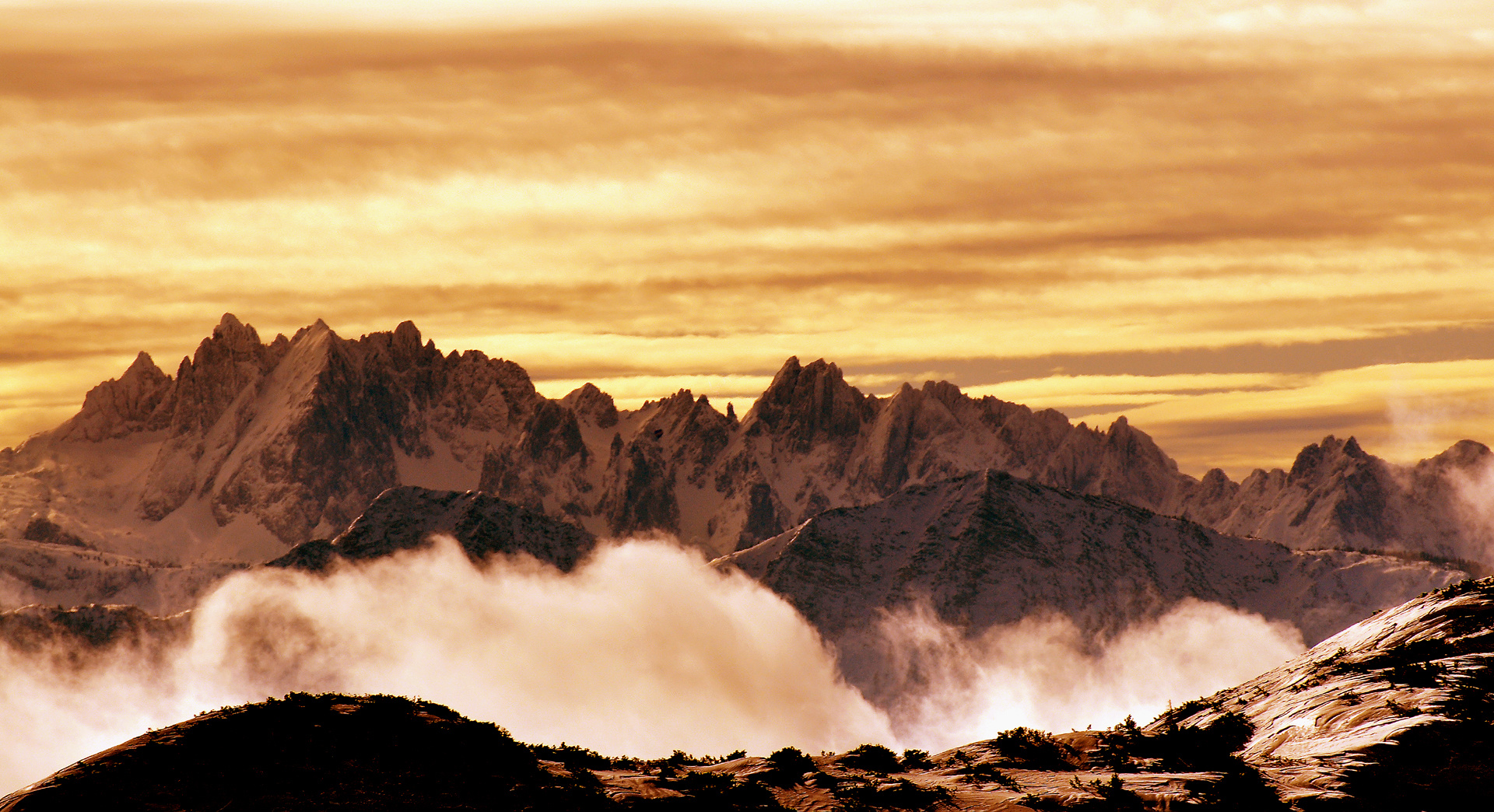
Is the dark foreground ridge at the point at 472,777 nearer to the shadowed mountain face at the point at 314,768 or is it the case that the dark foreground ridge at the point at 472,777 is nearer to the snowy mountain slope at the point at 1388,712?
the shadowed mountain face at the point at 314,768

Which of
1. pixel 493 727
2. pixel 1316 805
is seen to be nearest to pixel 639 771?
pixel 493 727

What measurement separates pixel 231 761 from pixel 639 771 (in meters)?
16.9

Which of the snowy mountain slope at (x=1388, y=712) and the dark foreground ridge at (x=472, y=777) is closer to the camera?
the dark foreground ridge at (x=472, y=777)

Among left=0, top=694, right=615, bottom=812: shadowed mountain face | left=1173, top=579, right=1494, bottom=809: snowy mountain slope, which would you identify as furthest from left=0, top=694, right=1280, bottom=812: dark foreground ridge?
left=1173, top=579, right=1494, bottom=809: snowy mountain slope

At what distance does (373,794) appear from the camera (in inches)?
2247

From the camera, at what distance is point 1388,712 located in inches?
2468

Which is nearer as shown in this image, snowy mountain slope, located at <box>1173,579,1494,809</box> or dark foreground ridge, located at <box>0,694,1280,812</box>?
dark foreground ridge, located at <box>0,694,1280,812</box>

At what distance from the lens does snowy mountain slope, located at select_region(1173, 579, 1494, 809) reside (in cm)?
5606

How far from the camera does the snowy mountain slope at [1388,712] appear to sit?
56.1 meters

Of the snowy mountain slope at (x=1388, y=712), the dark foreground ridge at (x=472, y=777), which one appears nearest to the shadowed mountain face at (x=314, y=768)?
the dark foreground ridge at (x=472, y=777)

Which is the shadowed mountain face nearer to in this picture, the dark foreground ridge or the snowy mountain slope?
the dark foreground ridge

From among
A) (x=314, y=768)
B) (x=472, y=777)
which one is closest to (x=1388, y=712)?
(x=472, y=777)

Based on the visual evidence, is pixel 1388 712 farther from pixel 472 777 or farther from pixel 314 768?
pixel 314 768

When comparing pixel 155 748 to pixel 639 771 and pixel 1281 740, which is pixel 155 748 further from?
pixel 1281 740
